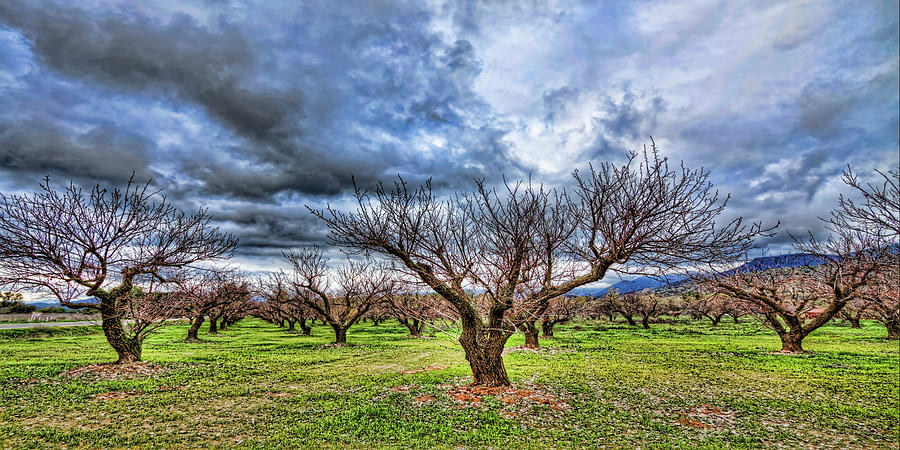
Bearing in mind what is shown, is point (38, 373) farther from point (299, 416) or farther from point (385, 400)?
point (385, 400)

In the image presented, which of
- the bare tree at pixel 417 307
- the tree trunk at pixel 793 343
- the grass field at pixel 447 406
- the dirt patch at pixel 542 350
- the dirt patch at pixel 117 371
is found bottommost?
the dirt patch at pixel 542 350

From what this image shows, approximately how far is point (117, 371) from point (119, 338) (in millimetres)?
2137

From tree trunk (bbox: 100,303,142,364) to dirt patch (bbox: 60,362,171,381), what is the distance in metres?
0.64

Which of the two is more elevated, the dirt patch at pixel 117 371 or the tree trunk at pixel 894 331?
the tree trunk at pixel 894 331

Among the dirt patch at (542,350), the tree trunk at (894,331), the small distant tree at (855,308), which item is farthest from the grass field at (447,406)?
the tree trunk at (894,331)

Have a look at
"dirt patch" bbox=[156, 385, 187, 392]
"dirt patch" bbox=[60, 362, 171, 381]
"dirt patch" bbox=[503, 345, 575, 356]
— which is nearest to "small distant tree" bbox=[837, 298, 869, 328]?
"dirt patch" bbox=[503, 345, 575, 356]

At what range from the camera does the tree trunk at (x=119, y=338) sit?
18.9m

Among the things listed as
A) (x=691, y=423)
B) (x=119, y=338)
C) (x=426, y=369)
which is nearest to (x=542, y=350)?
(x=426, y=369)

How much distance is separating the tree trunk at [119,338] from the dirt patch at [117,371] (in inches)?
25.1

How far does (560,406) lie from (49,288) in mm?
21478

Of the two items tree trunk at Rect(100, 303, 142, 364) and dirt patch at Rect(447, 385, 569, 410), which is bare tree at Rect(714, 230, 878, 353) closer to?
dirt patch at Rect(447, 385, 569, 410)

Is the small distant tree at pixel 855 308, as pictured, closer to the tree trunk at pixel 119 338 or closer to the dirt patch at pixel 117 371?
the dirt patch at pixel 117 371

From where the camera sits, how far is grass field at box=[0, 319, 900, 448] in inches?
373

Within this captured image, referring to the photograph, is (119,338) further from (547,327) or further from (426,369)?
(547,327)
